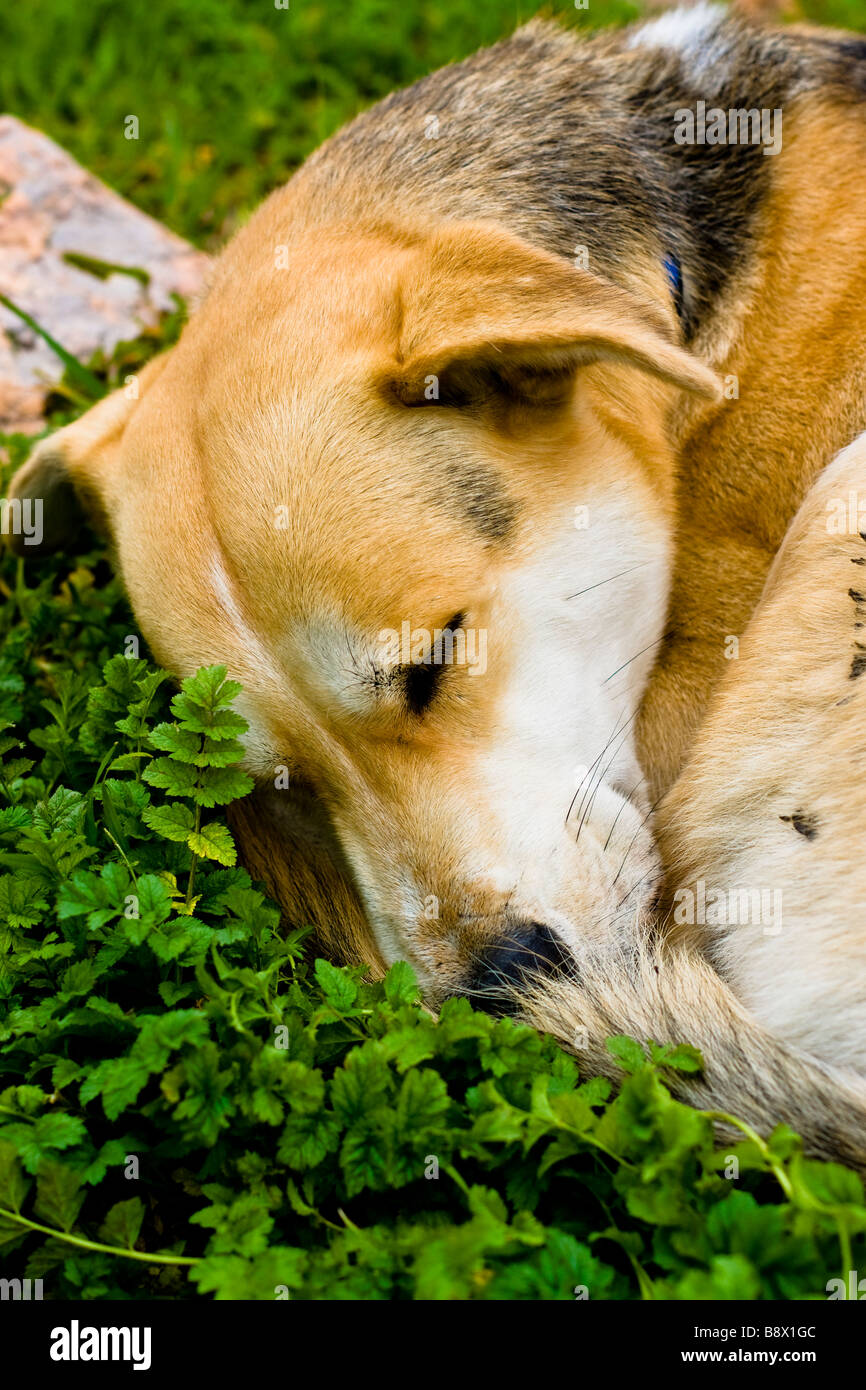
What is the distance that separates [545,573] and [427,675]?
0.45 metres

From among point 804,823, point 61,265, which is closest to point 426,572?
point 804,823

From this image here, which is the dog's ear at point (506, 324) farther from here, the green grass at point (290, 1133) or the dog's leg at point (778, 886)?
the green grass at point (290, 1133)

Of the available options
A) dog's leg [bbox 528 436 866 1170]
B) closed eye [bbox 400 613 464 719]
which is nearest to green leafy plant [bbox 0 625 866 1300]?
dog's leg [bbox 528 436 866 1170]

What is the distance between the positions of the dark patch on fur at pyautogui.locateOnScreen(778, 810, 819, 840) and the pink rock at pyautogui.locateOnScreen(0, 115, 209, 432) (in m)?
3.60

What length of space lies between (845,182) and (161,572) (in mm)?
2356

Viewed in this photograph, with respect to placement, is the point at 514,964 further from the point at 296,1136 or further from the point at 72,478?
the point at 72,478

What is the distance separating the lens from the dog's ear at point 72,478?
3736 millimetres

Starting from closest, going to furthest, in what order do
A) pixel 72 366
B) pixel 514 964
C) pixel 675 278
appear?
1. pixel 514 964
2. pixel 675 278
3. pixel 72 366

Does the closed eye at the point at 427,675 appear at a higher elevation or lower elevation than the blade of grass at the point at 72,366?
lower

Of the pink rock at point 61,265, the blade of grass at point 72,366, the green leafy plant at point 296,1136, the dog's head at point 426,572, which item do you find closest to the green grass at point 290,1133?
the green leafy plant at point 296,1136

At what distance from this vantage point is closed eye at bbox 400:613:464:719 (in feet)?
9.63

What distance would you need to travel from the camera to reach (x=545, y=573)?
3152 millimetres

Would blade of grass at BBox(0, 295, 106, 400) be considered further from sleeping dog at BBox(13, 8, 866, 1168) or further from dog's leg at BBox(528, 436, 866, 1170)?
dog's leg at BBox(528, 436, 866, 1170)

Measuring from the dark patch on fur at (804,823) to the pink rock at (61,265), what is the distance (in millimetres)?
3596
